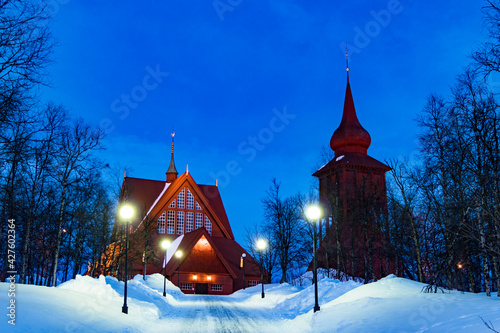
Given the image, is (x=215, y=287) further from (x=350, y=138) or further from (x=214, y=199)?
(x=350, y=138)

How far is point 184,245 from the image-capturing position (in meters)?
42.5

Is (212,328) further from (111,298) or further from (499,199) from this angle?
(499,199)

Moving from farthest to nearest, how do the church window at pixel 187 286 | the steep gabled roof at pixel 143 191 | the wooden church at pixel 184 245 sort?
1. the steep gabled roof at pixel 143 191
2. the church window at pixel 187 286
3. the wooden church at pixel 184 245

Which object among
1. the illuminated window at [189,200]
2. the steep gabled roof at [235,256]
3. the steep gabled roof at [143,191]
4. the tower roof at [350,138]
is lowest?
the steep gabled roof at [235,256]

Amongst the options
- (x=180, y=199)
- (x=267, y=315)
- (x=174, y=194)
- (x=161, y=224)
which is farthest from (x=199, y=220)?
(x=267, y=315)

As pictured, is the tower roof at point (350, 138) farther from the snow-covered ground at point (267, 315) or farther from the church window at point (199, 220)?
the snow-covered ground at point (267, 315)

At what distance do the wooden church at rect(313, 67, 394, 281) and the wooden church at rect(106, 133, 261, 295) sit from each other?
8.27 meters

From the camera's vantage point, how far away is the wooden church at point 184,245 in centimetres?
3884

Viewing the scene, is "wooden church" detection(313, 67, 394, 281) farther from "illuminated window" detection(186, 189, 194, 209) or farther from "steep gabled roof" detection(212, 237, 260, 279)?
"illuminated window" detection(186, 189, 194, 209)

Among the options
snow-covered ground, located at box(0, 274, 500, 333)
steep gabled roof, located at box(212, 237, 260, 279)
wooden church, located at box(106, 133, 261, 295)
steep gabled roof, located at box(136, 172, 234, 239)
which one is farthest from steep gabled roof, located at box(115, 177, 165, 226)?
snow-covered ground, located at box(0, 274, 500, 333)

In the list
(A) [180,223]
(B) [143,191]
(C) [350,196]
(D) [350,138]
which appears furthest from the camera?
(B) [143,191]

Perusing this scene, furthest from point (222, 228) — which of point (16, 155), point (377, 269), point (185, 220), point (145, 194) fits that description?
point (16, 155)

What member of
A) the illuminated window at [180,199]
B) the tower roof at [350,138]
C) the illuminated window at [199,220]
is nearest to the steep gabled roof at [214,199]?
the illuminated window at [199,220]

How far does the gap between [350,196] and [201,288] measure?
60.8 ft
